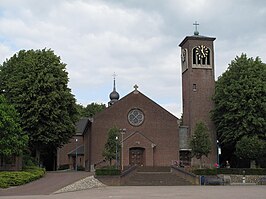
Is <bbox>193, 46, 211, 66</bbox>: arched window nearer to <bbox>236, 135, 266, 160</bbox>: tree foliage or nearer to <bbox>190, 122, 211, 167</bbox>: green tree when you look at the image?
<bbox>190, 122, 211, 167</bbox>: green tree

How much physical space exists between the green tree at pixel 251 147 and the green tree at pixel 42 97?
19152mm

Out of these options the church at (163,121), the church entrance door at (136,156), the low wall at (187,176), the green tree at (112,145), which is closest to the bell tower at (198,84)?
the church at (163,121)

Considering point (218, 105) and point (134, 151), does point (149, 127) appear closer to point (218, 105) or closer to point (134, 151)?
point (134, 151)

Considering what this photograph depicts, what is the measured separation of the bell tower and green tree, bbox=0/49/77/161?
1609cm

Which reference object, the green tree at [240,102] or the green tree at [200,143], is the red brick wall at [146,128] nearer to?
the green tree at [240,102]

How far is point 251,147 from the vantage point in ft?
148

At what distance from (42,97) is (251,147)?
23.2m

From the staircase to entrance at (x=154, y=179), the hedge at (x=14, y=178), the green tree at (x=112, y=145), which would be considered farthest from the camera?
the green tree at (x=112, y=145)

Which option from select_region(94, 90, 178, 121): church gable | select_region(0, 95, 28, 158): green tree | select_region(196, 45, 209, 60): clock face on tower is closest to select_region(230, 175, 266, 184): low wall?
select_region(94, 90, 178, 121): church gable

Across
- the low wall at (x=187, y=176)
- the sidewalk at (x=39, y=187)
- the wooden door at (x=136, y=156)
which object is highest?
the wooden door at (x=136, y=156)

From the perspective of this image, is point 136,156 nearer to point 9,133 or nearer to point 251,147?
point 251,147

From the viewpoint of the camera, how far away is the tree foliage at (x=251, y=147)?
1778 inches

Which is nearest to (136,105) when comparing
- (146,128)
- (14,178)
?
(146,128)

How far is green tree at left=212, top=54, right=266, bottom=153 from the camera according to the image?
49500 millimetres
